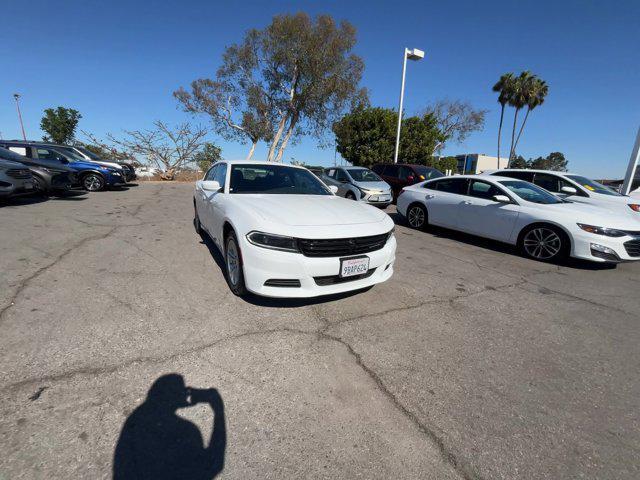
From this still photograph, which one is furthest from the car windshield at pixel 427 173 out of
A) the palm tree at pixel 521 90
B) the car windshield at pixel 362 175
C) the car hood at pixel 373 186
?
the palm tree at pixel 521 90

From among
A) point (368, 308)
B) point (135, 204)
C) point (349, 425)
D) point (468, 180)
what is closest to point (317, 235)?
point (368, 308)

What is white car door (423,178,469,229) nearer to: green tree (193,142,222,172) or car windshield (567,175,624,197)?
car windshield (567,175,624,197)

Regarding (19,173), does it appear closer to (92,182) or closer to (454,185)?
(92,182)

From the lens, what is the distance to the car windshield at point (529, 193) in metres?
5.87

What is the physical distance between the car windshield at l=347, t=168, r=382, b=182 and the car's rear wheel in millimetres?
3351

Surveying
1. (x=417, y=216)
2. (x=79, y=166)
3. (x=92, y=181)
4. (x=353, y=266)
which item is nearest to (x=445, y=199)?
(x=417, y=216)

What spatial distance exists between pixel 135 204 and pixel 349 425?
10073 millimetres

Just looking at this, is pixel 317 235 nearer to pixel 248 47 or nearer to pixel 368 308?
pixel 368 308

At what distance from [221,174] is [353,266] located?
8.86 feet

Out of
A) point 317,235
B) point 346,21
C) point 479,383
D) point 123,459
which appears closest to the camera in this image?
point 123,459

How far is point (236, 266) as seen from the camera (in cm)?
336

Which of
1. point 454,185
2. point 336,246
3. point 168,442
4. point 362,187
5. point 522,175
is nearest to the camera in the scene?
point 168,442

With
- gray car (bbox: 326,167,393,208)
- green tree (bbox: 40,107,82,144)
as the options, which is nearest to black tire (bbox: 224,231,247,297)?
gray car (bbox: 326,167,393,208)

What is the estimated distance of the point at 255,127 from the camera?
23922mm
